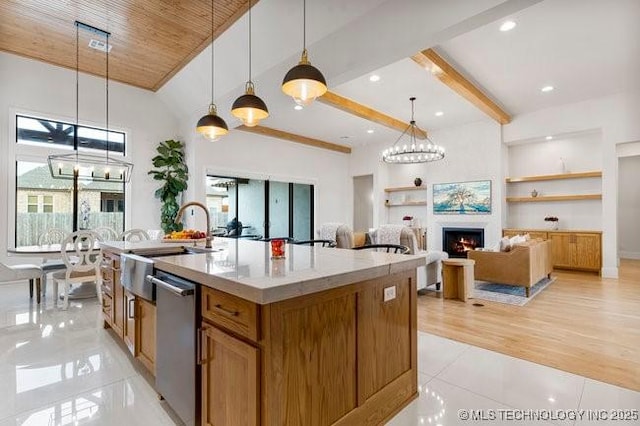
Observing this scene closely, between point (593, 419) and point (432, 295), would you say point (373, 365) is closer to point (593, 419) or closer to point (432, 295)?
point (593, 419)

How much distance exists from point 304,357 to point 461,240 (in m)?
7.23

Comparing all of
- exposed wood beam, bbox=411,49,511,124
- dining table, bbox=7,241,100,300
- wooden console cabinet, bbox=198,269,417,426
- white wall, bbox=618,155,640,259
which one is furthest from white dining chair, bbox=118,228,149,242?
white wall, bbox=618,155,640,259

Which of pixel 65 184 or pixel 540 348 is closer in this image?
pixel 540 348

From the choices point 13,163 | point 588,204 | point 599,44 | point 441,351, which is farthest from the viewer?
point 588,204

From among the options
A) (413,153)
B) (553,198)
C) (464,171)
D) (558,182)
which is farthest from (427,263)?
(558,182)

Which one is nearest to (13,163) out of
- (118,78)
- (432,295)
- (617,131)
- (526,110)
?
(118,78)

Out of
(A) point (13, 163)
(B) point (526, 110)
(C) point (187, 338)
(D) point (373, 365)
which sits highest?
(B) point (526, 110)

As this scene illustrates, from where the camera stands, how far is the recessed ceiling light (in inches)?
145

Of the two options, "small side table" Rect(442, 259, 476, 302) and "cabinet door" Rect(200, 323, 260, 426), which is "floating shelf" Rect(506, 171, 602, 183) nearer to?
"small side table" Rect(442, 259, 476, 302)

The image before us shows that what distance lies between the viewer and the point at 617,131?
19.5 ft

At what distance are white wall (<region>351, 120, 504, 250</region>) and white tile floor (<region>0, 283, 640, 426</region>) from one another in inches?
201

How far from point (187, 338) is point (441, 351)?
217 cm

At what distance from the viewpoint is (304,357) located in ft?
4.55

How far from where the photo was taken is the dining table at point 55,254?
395cm
